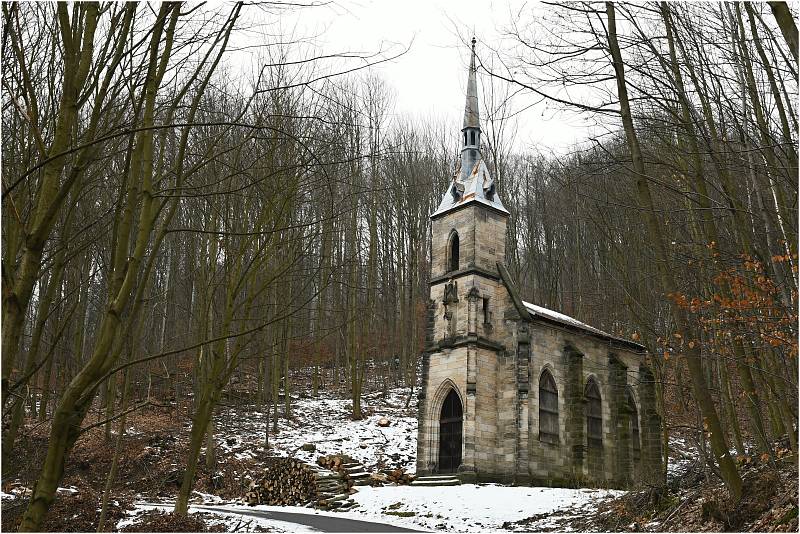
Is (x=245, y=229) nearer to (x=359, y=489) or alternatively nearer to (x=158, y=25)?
(x=158, y=25)

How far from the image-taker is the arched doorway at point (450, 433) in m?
21.3

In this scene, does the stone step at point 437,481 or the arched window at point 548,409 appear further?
the arched window at point 548,409

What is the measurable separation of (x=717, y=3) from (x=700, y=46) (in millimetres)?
852

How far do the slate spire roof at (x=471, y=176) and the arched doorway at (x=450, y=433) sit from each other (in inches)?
261

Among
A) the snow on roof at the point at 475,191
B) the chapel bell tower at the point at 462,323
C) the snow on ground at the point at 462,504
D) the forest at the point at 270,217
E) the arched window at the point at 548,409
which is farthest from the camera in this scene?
the snow on roof at the point at 475,191

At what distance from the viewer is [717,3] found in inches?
362

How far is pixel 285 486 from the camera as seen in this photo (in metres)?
20.4

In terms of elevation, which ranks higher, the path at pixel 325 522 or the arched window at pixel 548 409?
the arched window at pixel 548 409

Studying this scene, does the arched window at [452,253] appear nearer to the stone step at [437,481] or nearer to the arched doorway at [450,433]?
the arched doorway at [450,433]

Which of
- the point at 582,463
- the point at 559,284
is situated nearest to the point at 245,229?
the point at 582,463

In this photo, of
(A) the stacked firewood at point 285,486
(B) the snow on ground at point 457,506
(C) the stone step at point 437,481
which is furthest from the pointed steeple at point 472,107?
(A) the stacked firewood at point 285,486

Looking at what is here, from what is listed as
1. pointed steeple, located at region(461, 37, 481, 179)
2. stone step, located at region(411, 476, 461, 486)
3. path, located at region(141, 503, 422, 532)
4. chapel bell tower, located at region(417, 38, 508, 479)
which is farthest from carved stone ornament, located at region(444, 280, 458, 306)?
path, located at region(141, 503, 422, 532)

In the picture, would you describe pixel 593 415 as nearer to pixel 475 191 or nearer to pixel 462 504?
pixel 475 191

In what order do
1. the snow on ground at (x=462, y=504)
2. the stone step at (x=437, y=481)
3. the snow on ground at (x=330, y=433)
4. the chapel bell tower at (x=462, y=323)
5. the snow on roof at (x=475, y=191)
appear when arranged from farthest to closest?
1. the snow on ground at (x=330, y=433)
2. the snow on roof at (x=475, y=191)
3. the chapel bell tower at (x=462, y=323)
4. the stone step at (x=437, y=481)
5. the snow on ground at (x=462, y=504)
